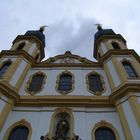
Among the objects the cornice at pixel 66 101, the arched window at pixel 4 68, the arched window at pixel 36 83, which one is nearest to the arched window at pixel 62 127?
the cornice at pixel 66 101

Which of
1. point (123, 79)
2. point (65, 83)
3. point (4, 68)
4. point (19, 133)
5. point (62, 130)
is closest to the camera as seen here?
point (62, 130)

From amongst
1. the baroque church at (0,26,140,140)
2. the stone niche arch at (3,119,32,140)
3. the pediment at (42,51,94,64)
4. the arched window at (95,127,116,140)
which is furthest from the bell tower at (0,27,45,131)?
the arched window at (95,127,116,140)

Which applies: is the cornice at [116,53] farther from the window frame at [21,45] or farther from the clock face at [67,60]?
the window frame at [21,45]

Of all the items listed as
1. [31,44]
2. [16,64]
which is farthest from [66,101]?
[31,44]

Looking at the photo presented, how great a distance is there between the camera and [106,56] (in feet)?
64.7

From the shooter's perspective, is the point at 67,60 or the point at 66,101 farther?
the point at 67,60

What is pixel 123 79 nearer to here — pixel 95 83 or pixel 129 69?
pixel 129 69

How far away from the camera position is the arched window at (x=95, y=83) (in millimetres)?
17000

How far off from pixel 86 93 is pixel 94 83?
163 cm

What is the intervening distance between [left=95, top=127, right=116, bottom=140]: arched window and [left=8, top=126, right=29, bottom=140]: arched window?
4127mm

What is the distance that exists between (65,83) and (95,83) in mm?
2342

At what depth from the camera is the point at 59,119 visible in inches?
571

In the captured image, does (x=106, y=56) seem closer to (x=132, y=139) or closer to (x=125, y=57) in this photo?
(x=125, y=57)

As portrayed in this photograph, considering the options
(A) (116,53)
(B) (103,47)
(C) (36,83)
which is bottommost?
(C) (36,83)
